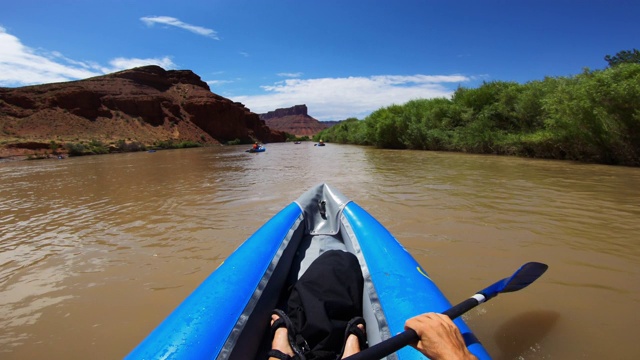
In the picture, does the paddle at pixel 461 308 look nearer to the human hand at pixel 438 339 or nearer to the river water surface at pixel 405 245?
the human hand at pixel 438 339

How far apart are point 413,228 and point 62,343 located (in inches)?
155

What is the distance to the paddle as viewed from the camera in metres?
1.21

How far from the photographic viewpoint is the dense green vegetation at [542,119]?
9555 mm

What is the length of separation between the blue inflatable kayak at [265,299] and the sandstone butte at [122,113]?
32.0 m

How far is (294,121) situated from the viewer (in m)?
172

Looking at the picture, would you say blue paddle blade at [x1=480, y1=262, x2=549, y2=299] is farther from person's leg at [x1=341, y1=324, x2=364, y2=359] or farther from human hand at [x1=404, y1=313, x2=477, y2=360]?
person's leg at [x1=341, y1=324, x2=364, y2=359]

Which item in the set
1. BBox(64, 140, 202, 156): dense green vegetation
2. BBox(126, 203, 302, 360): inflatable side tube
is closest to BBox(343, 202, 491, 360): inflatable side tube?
BBox(126, 203, 302, 360): inflatable side tube

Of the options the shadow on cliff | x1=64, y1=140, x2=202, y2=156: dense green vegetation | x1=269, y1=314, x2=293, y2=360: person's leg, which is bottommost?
the shadow on cliff

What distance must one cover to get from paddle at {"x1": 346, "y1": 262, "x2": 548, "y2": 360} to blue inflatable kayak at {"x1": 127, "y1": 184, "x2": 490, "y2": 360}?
5.0 inches

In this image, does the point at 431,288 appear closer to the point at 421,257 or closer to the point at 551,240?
the point at 421,257

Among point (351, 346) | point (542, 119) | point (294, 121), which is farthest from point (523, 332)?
point (294, 121)

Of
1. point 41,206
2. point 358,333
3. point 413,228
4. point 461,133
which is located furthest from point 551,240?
point 461,133

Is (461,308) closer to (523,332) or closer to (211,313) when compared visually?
(523,332)

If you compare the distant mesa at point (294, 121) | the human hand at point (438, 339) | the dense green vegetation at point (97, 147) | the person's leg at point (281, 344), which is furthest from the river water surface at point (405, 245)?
the distant mesa at point (294, 121)
